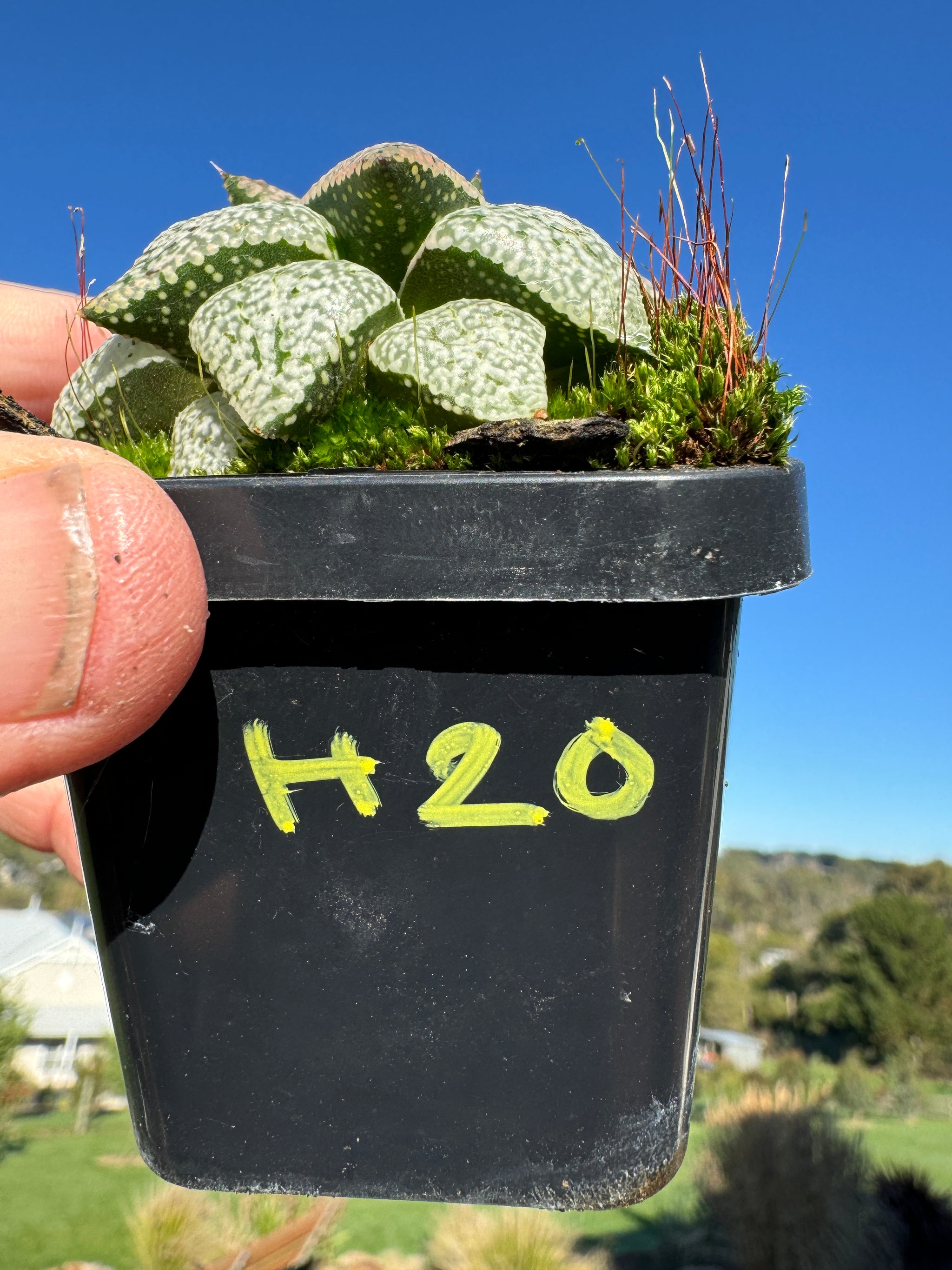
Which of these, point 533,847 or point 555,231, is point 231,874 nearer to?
point 533,847

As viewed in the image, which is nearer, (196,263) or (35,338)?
(196,263)

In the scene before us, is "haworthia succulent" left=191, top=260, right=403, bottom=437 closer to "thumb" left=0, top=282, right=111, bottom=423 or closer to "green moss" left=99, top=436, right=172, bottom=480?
"green moss" left=99, top=436, right=172, bottom=480

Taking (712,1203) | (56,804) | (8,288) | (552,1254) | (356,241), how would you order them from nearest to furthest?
(356,241), (8,288), (56,804), (552,1254), (712,1203)

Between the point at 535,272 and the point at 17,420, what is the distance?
364 millimetres

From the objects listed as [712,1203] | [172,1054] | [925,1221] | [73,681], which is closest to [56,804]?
[172,1054]

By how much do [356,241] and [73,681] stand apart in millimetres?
445

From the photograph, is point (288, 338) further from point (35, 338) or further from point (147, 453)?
point (35, 338)

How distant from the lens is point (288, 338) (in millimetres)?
589

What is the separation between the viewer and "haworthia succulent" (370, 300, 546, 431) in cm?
58

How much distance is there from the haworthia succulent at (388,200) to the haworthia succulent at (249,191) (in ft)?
0.11

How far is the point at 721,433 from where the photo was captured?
1.88ft

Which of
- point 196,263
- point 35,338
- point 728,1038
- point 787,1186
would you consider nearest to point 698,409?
point 196,263

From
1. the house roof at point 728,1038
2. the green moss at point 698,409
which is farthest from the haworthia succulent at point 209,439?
the house roof at point 728,1038

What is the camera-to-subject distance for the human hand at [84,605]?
45 cm
